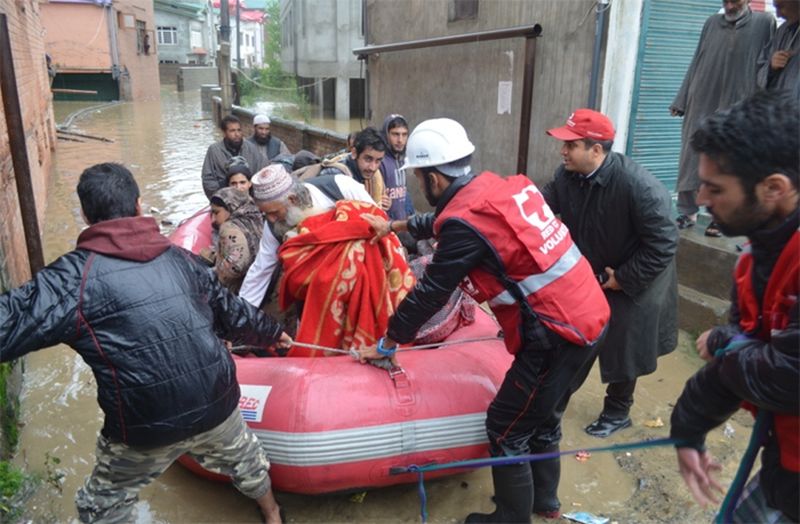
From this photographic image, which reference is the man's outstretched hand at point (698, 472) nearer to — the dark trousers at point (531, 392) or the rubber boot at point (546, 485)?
the dark trousers at point (531, 392)

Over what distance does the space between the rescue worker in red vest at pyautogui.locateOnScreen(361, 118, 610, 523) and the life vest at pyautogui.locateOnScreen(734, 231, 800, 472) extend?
2.79ft

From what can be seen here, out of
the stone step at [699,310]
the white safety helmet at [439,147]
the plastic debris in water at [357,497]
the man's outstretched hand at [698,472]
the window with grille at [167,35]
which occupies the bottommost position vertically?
the plastic debris in water at [357,497]

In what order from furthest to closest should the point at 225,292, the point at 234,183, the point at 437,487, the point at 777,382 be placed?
the point at 234,183 → the point at 437,487 → the point at 225,292 → the point at 777,382

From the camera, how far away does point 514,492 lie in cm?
245

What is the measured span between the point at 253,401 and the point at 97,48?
2730 centimetres

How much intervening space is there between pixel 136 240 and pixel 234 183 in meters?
2.95

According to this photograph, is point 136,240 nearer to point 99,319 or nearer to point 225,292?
point 99,319

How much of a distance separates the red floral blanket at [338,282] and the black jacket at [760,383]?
178cm

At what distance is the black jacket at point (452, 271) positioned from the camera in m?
2.23

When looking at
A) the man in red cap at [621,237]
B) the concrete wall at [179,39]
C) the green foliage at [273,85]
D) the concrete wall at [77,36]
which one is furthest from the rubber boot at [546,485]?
the concrete wall at [179,39]

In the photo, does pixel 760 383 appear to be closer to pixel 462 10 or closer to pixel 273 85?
pixel 462 10

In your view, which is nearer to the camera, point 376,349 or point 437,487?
point 376,349

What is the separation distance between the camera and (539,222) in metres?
2.26

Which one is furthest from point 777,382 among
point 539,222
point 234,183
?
point 234,183
